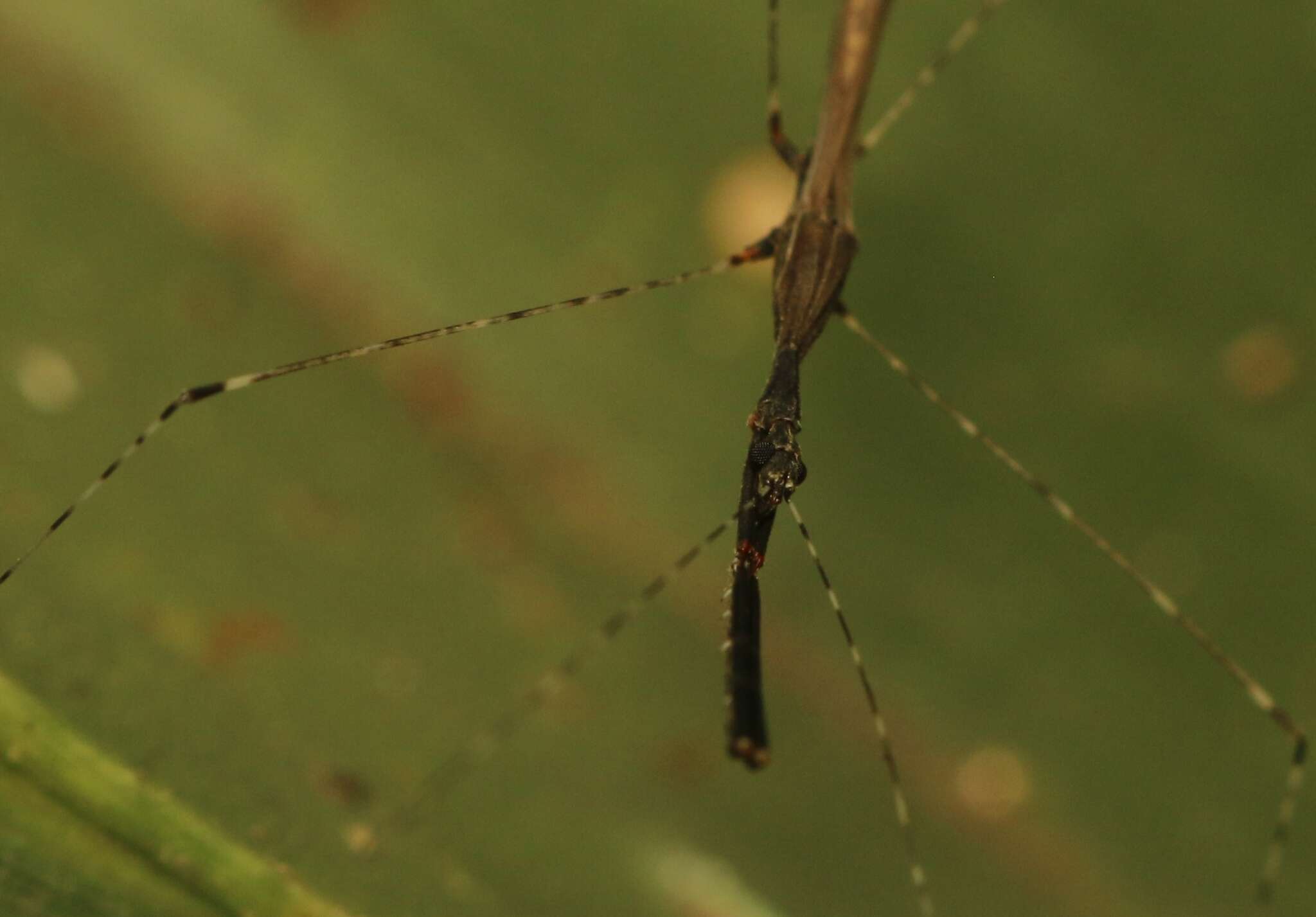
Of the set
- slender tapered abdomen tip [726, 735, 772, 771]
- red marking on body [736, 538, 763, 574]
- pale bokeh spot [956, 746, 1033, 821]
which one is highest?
pale bokeh spot [956, 746, 1033, 821]

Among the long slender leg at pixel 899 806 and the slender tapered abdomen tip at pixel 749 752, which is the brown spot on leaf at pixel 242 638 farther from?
the slender tapered abdomen tip at pixel 749 752

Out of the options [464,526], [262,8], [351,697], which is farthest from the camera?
[262,8]

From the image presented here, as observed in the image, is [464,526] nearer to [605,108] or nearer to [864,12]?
[605,108]

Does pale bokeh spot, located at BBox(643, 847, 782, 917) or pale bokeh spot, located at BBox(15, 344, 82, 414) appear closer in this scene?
pale bokeh spot, located at BBox(643, 847, 782, 917)

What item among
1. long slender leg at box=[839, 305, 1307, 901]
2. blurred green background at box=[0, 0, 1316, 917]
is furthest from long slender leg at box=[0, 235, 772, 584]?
long slender leg at box=[839, 305, 1307, 901]

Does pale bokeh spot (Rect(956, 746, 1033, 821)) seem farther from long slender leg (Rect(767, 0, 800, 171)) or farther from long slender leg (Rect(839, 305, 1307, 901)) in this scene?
long slender leg (Rect(767, 0, 800, 171))

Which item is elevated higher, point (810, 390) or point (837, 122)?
point (837, 122)

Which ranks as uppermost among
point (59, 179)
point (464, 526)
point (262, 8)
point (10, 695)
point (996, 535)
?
point (262, 8)

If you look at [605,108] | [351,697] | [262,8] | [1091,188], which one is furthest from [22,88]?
[1091,188]
